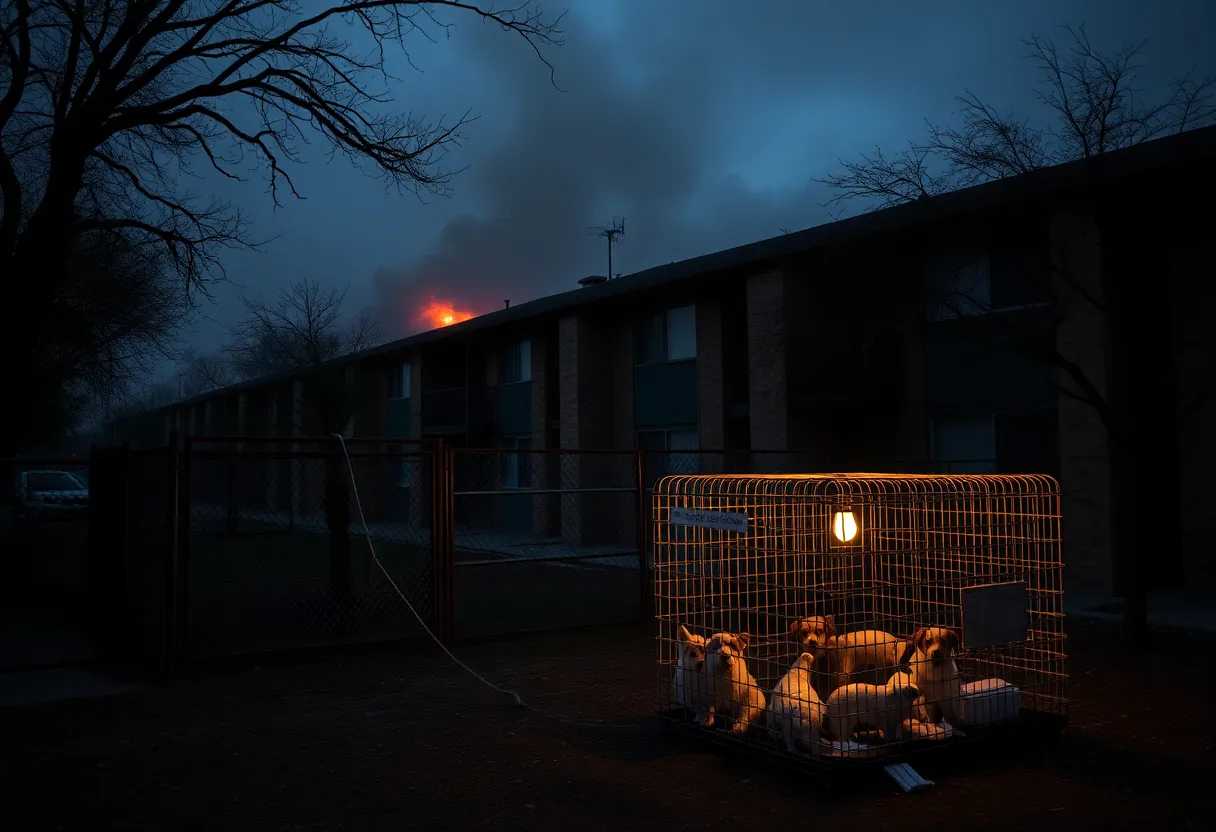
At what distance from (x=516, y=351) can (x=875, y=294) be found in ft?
45.1

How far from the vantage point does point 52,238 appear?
11406mm

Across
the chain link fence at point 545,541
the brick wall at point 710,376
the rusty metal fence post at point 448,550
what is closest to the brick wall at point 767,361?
the brick wall at point 710,376

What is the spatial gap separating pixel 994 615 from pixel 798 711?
1.33 m

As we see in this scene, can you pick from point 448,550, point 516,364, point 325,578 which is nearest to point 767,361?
point 325,578

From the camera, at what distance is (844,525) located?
218 inches

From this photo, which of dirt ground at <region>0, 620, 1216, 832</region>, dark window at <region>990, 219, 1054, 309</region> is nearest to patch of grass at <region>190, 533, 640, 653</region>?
dirt ground at <region>0, 620, 1216, 832</region>

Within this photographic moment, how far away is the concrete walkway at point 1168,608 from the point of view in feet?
36.0

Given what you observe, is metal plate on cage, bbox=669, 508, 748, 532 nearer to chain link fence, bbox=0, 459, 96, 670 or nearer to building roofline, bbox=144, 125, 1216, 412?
building roofline, bbox=144, 125, 1216, 412

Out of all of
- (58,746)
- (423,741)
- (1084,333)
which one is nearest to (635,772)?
(423,741)

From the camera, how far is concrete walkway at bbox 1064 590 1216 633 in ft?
36.0

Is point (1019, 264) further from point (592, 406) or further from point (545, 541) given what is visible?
A: point (592, 406)

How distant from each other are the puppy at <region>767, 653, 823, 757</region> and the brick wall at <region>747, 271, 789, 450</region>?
1191 cm

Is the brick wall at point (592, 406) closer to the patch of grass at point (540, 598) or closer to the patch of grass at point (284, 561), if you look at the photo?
the patch of grass at point (540, 598)

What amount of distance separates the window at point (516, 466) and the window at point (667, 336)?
4.07 m
